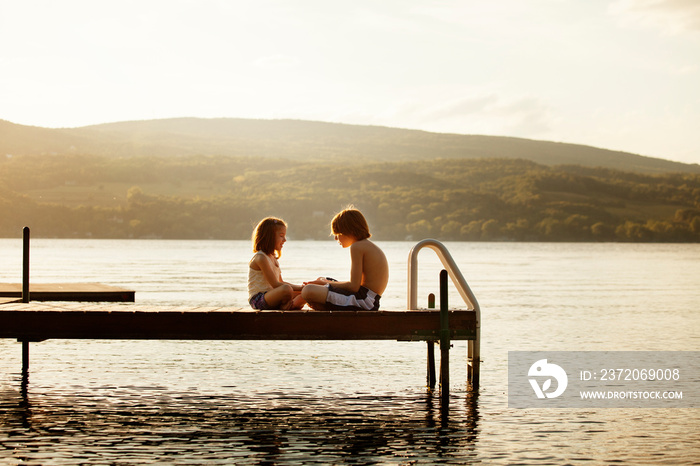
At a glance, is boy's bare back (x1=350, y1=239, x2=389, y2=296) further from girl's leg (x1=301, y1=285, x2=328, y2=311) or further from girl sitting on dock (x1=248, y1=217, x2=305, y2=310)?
girl sitting on dock (x1=248, y1=217, x2=305, y2=310)

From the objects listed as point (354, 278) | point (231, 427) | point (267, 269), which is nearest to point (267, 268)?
point (267, 269)

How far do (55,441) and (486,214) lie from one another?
181 metres

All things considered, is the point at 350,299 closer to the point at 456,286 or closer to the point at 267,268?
the point at 267,268

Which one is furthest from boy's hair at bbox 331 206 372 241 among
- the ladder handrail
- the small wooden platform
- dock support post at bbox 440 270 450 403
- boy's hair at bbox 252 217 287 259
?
the small wooden platform

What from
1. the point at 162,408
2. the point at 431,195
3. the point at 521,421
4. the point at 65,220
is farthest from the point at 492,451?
the point at 431,195

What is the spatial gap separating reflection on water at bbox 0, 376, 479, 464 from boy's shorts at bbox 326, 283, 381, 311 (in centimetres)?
153

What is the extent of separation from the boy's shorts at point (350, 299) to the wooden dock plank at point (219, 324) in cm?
26

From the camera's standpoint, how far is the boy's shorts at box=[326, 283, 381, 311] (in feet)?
39.8

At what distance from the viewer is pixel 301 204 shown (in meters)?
181

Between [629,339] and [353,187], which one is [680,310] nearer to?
[629,339]

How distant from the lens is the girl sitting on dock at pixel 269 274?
12078 millimetres

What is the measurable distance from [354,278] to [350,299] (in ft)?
0.93

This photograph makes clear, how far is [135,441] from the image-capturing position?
1093 cm

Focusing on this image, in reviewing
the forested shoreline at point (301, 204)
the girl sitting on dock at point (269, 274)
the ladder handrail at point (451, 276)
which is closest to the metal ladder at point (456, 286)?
the ladder handrail at point (451, 276)
